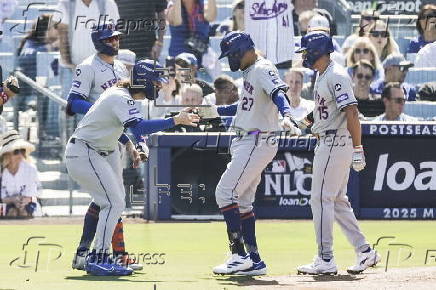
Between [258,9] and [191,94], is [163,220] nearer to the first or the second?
[191,94]

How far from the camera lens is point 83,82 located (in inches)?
365

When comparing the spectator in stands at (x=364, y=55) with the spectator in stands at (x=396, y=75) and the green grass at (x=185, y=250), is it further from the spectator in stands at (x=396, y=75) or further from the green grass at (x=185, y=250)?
the green grass at (x=185, y=250)

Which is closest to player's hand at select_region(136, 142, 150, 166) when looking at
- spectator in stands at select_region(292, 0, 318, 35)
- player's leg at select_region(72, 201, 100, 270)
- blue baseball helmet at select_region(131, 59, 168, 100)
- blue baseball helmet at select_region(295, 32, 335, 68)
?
blue baseball helmet at select_region(131, 59, 168, 100)

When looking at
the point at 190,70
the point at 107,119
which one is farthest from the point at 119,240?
the point at 190,70

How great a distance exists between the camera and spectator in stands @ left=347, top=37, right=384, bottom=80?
14023 mm

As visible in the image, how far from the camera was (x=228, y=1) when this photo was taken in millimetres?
14930

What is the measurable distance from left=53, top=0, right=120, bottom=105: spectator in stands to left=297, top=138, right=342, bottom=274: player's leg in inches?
248

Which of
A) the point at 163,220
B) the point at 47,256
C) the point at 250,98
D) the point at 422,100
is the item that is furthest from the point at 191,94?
the point at 250,98

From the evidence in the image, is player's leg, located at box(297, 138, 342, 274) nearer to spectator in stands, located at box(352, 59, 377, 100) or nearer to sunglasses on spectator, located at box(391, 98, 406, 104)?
sunglasses on spectator, located at box(391, 98, 406, 104)

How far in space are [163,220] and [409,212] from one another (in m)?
2.89

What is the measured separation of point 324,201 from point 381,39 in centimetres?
686

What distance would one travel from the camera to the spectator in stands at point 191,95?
528 inches

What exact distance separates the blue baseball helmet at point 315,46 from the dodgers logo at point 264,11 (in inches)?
231

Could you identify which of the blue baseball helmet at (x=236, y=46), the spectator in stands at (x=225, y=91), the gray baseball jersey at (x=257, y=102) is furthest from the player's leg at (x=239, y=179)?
the spectator in stands at (x=225, y=91)
